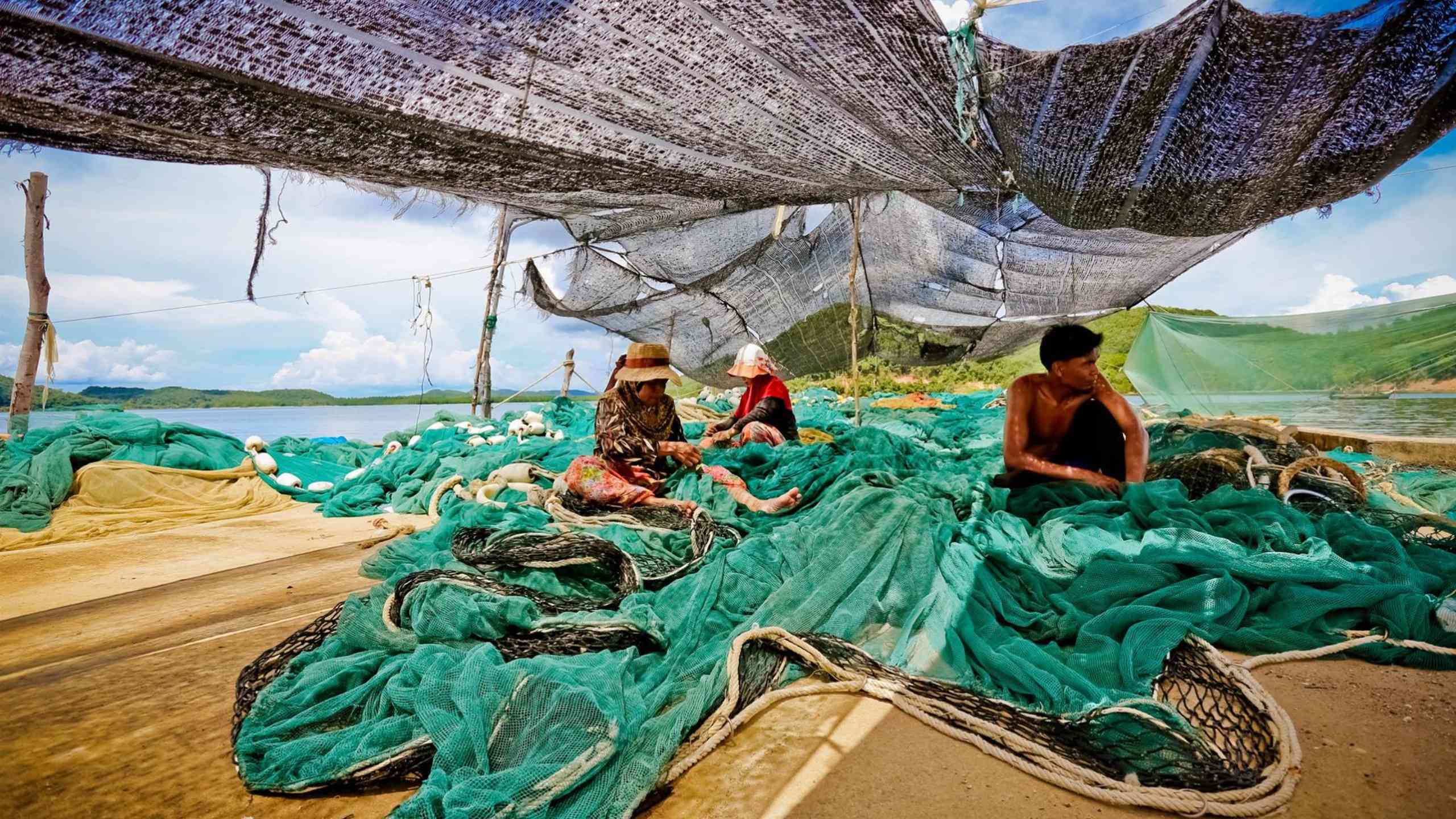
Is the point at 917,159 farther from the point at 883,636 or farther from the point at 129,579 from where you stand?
the point at 129,579

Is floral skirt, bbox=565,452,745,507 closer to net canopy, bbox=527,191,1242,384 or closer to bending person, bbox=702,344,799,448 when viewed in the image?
bending person, bbox=702,344,799,448

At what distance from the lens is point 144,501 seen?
187 inches

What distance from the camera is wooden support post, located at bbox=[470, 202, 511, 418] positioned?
24.4ft

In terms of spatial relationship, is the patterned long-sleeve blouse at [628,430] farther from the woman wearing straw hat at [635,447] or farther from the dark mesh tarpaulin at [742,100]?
the dark mesh tarpaulin at [742,100]

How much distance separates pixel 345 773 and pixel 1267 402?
26.2ft

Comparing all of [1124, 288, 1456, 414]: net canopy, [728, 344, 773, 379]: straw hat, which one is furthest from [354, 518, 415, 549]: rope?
[1124, 288, 1456, 414]: net canopy

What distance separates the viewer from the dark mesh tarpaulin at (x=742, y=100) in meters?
1.80

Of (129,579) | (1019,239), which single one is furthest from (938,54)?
(129,579)

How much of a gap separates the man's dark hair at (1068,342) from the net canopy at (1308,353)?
13.3 feet

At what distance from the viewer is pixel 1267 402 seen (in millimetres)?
→ 6309

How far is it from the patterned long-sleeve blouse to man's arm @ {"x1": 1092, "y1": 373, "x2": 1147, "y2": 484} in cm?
248

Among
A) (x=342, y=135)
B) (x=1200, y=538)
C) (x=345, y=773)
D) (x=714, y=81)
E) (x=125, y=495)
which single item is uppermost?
(x=714, y=81)

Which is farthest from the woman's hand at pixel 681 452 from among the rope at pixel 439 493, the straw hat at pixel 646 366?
the rope at pixel 439 493

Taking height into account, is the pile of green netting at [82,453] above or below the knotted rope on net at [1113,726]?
below
